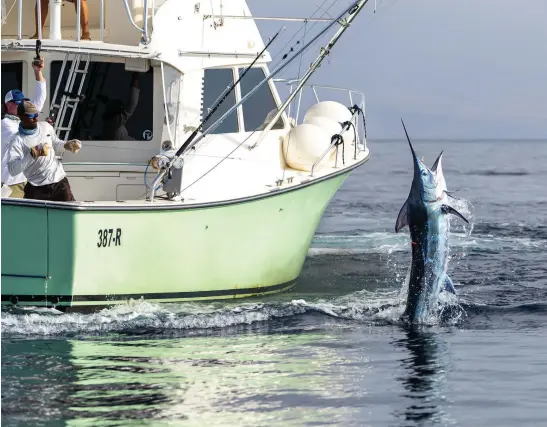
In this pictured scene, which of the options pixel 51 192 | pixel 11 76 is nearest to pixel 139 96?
pixel 11 76

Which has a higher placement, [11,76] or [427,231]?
[11,76]

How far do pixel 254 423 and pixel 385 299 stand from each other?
238 inches

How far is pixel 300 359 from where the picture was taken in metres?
11.8

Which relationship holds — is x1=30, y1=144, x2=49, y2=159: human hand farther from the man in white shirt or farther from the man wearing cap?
the man in white shirt

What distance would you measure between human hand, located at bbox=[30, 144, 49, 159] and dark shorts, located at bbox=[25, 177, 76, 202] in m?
0.36

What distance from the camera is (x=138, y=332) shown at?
42.2ft

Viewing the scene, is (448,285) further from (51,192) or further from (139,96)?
(139,96)

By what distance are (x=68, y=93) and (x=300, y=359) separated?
4684 mm

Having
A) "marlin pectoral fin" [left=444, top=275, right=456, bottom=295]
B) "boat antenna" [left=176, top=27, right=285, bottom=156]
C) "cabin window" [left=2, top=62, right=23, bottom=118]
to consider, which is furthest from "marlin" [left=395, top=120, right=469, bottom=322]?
"cabin window" [left=2, top=62, right=23, bottom=118]

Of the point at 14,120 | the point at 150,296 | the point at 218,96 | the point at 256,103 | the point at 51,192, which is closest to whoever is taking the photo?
the point at 51,192

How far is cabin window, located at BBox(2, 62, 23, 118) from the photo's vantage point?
1495 cm

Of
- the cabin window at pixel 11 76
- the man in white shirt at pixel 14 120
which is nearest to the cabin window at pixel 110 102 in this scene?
the cabin window at pixel 11 76

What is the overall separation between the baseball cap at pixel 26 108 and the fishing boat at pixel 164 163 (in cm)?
95

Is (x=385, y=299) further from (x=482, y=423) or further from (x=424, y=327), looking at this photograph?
(x=482, y=423)
